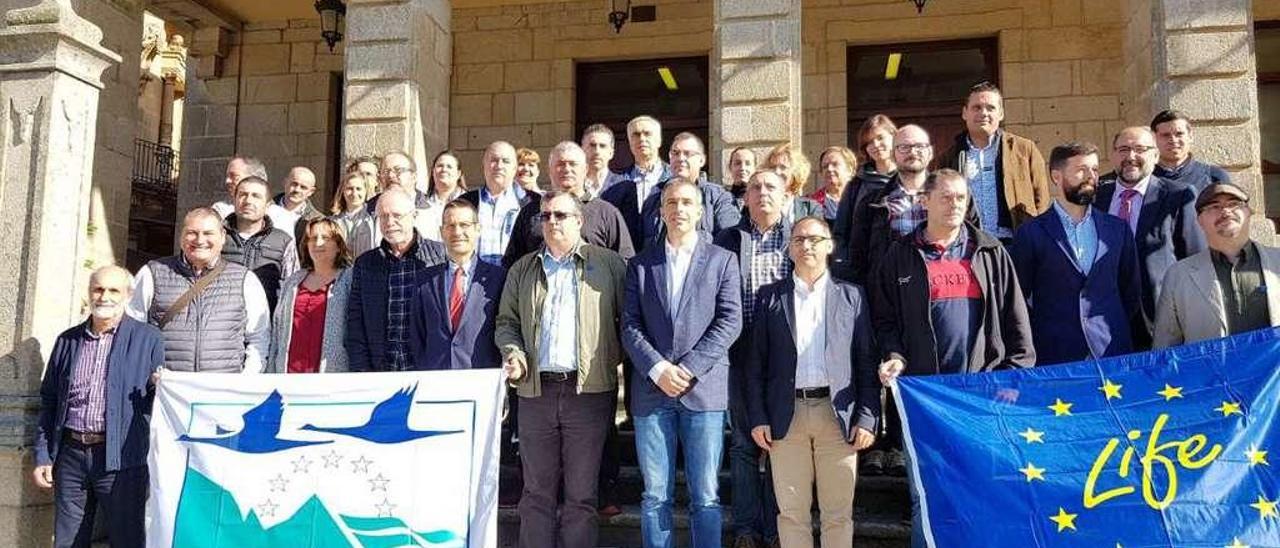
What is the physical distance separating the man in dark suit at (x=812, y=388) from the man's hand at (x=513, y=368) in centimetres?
101

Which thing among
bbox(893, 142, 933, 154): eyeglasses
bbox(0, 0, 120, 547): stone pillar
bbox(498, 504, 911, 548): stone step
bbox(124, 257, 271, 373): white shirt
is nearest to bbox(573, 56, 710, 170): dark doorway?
bbox(893, 142, 933, 154): eyeglasses

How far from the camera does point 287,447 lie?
4.40 meters

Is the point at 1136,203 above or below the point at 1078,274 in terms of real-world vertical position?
above

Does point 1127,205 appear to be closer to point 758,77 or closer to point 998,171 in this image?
point 998,171

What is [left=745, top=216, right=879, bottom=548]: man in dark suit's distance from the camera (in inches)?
160

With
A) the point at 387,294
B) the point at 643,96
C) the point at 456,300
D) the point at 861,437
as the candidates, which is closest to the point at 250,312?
the point at 387,294

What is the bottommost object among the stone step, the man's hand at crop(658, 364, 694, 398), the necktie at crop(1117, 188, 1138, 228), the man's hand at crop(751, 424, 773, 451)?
the stone step

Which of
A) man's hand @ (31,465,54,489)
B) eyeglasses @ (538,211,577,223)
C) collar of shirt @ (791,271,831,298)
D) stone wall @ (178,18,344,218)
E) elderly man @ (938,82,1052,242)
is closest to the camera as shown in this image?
collar of shirt @ (791,271,831,298)

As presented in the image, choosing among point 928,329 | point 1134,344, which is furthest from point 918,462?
point 1134,344

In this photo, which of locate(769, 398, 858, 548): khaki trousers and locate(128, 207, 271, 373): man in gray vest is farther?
locate(128, 207, 271, 373): man in gray vest

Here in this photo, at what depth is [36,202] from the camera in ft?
16.8

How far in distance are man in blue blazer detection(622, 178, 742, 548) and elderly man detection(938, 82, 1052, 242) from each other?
167 centimetres

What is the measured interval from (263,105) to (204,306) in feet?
22.0

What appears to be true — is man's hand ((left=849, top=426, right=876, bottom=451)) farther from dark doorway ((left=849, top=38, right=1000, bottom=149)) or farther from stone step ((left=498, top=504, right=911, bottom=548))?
dark doorway ((left=849, top=38, right=1000, bottom=149))
